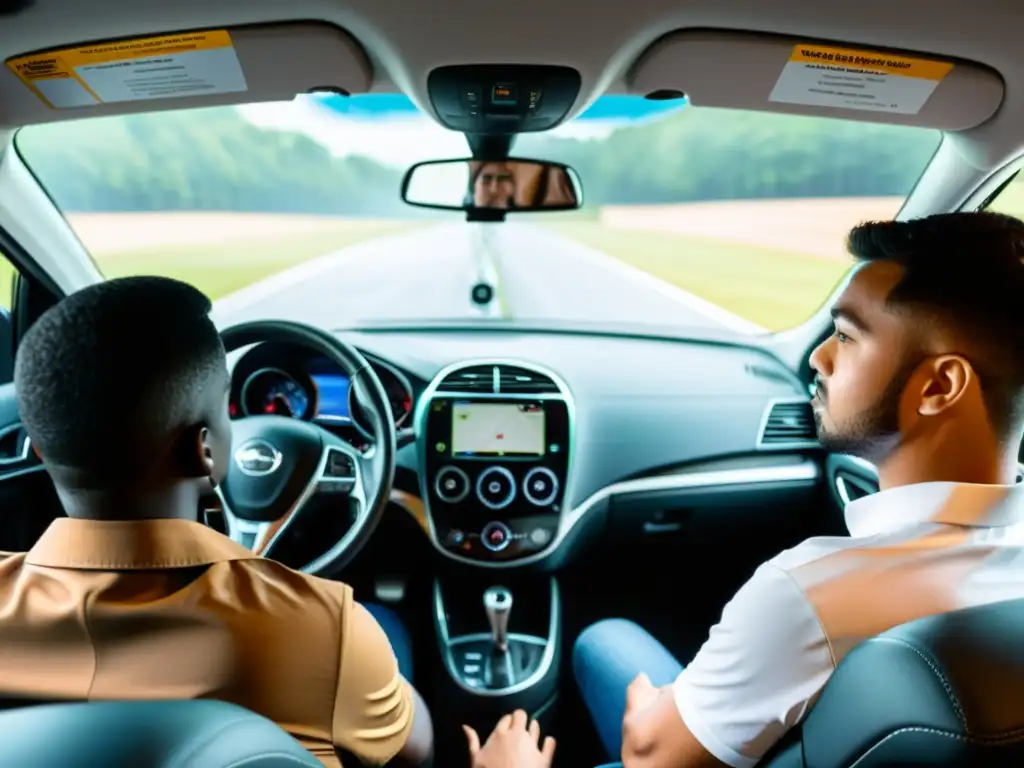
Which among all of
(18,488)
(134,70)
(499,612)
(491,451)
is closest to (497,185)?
(491,451)

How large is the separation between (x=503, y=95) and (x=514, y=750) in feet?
5.97

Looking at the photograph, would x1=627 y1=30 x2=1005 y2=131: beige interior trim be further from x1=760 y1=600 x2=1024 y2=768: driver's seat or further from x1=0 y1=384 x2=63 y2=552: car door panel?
x1=0 y1=384 x2=63 y2=552: car door panel

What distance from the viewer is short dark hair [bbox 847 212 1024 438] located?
5.10 ft

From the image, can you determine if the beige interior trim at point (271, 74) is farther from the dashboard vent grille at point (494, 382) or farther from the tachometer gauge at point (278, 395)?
the dashboard vent grille at point (494, 382)

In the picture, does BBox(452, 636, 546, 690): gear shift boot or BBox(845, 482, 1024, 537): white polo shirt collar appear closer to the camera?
BBox(845, 482, 1024, 537): white polo shirt collar

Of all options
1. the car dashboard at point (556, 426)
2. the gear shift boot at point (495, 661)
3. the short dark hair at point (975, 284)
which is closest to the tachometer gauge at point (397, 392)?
the car dashboard at point (556, 426)

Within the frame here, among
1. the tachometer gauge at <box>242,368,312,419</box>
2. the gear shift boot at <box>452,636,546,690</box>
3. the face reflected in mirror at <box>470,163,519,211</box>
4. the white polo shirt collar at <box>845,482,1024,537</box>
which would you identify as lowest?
the gear shift boot at <box>452,636,546,690</box>

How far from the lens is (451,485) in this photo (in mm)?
3109

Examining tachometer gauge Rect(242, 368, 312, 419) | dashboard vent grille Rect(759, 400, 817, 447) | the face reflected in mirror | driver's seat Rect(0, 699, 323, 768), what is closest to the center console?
tachometer gauge Rect(242, 368, 312, 419)

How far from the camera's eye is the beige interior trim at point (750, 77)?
7.57ft

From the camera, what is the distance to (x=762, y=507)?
350 cm

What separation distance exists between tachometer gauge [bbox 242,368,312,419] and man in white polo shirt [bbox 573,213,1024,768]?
155 centimetres

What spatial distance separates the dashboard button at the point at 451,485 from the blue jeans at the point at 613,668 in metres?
0.71

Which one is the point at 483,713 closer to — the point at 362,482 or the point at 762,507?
the point at 362,482
